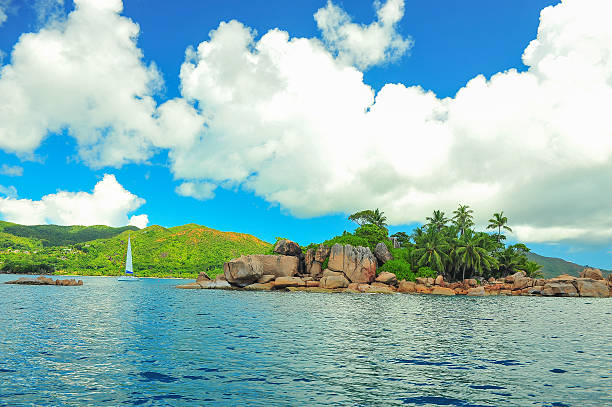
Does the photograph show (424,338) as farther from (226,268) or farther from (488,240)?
(488,240)

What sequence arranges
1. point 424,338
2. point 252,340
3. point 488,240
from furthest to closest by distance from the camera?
point 488,240 → point 424,338 → point 252,340

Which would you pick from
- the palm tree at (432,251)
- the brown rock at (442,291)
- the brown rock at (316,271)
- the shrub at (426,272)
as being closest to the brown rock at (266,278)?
the brown rock at (316,271)

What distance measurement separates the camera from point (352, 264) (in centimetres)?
8544

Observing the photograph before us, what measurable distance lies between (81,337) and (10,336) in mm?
→ 4482

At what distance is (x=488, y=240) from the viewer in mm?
100188

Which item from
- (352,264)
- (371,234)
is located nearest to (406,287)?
(352,264)

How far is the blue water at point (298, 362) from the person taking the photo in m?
13.8

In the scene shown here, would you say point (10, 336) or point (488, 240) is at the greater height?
point (488, 240)

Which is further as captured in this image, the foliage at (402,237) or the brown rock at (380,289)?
the foliage at (402,237)

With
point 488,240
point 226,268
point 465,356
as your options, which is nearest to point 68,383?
point 465,356

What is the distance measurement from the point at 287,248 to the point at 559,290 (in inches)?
2320

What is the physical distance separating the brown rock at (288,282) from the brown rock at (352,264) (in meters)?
7.47

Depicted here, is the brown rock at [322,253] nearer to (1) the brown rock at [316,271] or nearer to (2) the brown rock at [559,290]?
(1) the brown rock at [316,271]

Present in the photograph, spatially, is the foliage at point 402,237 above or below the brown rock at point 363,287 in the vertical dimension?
above
